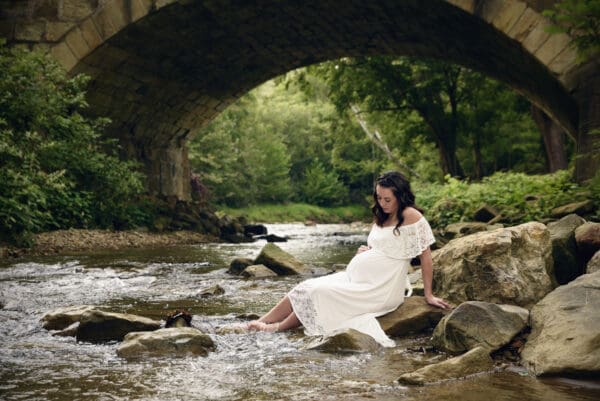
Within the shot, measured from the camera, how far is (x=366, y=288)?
→ 5.09m

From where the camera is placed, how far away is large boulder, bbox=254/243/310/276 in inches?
364

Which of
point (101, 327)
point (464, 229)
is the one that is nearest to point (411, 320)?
point (101, 327)

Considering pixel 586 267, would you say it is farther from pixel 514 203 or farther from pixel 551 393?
pixel 514 203

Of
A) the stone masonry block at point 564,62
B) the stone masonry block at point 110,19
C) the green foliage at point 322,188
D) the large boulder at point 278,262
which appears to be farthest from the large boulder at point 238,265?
the green foliage at point 322,188

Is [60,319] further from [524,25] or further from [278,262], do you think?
[524,25]

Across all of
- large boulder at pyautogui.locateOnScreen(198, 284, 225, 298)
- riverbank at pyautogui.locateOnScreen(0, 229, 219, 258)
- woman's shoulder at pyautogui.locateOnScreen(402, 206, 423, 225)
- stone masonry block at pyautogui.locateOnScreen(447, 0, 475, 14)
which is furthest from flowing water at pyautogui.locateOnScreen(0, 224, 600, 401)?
stone masonry block at pyautogui.locateOnScreen(447, 0, 475, 14)

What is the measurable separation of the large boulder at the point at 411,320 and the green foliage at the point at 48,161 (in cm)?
716

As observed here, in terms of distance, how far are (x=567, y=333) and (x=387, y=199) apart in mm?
1822

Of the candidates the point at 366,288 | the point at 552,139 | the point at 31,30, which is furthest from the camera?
the point at 552,139

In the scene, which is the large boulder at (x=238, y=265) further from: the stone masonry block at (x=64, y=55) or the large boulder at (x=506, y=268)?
the stone masonry block at (x=64, y=55)

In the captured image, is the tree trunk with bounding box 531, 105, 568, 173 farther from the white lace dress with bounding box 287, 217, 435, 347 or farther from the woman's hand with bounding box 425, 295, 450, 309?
the woman's hand with bounding box 425, 295, 450, 309

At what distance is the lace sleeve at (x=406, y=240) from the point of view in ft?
16.8

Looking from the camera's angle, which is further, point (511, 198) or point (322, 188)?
point (322, 188)

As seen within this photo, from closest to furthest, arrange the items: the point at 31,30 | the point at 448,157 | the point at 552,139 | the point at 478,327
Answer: the point at 478,327
the point at 31,30
the point at 552,139
the point at 448,157
